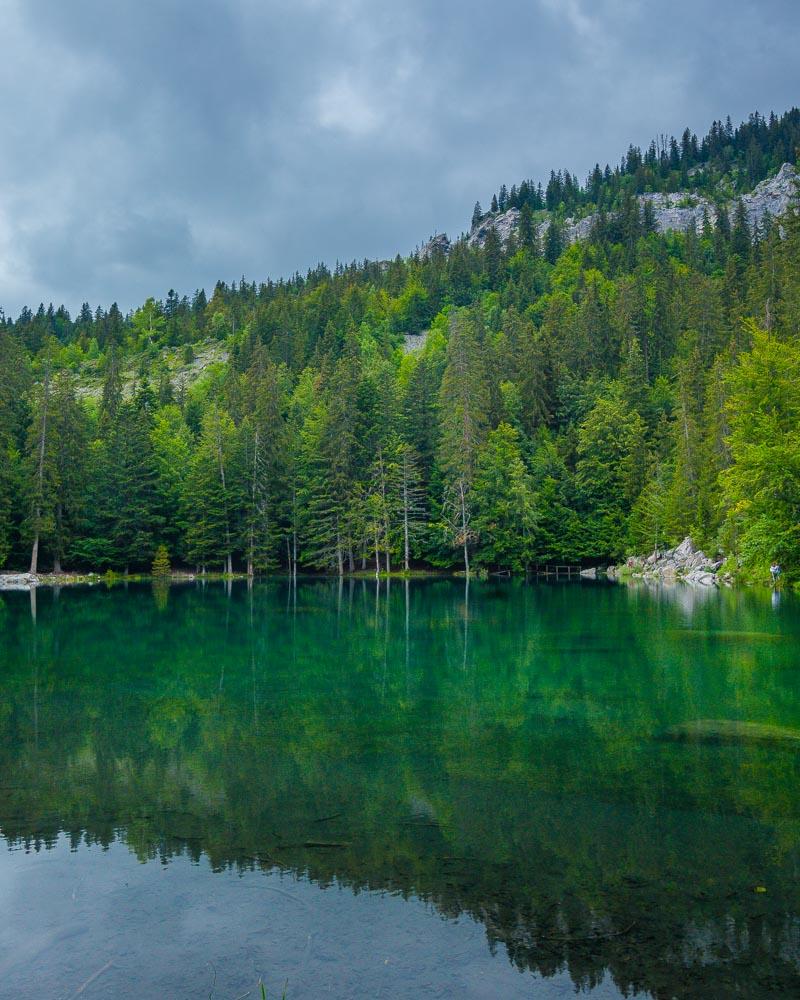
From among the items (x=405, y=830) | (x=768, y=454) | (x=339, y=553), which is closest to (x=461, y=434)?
(x=339, y=553)

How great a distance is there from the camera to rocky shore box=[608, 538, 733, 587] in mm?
49938

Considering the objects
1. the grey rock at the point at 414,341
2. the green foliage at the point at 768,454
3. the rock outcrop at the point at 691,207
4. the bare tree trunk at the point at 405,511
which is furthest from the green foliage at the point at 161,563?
the rock outcrop at the point at 691,207

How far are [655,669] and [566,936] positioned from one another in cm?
1220

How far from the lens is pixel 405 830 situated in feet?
25.2

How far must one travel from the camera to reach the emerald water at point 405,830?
5.34 metres

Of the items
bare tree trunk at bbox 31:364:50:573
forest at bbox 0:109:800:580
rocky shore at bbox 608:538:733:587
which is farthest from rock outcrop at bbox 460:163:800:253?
bare tree trunk at bbox 31:364:50:573

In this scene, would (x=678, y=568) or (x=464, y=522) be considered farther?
(x=464, y=522)

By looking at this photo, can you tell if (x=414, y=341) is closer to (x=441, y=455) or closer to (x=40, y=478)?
(x=441, y=455)

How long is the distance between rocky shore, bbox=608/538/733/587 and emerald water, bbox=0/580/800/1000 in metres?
33.7

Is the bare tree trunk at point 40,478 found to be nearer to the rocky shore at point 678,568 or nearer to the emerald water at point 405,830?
the emerald water at point 405,830

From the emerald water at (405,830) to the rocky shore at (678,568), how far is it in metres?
33.7

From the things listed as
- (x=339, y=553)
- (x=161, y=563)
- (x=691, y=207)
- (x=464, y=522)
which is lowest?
(x=161, y=563)

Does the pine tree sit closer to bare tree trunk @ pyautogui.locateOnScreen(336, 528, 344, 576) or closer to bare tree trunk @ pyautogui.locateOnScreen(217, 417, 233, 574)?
bare tree trunk @ pyautogui.locateOnScreen(336, 528, 344, 576)

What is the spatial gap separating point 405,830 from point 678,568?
2072 inches
